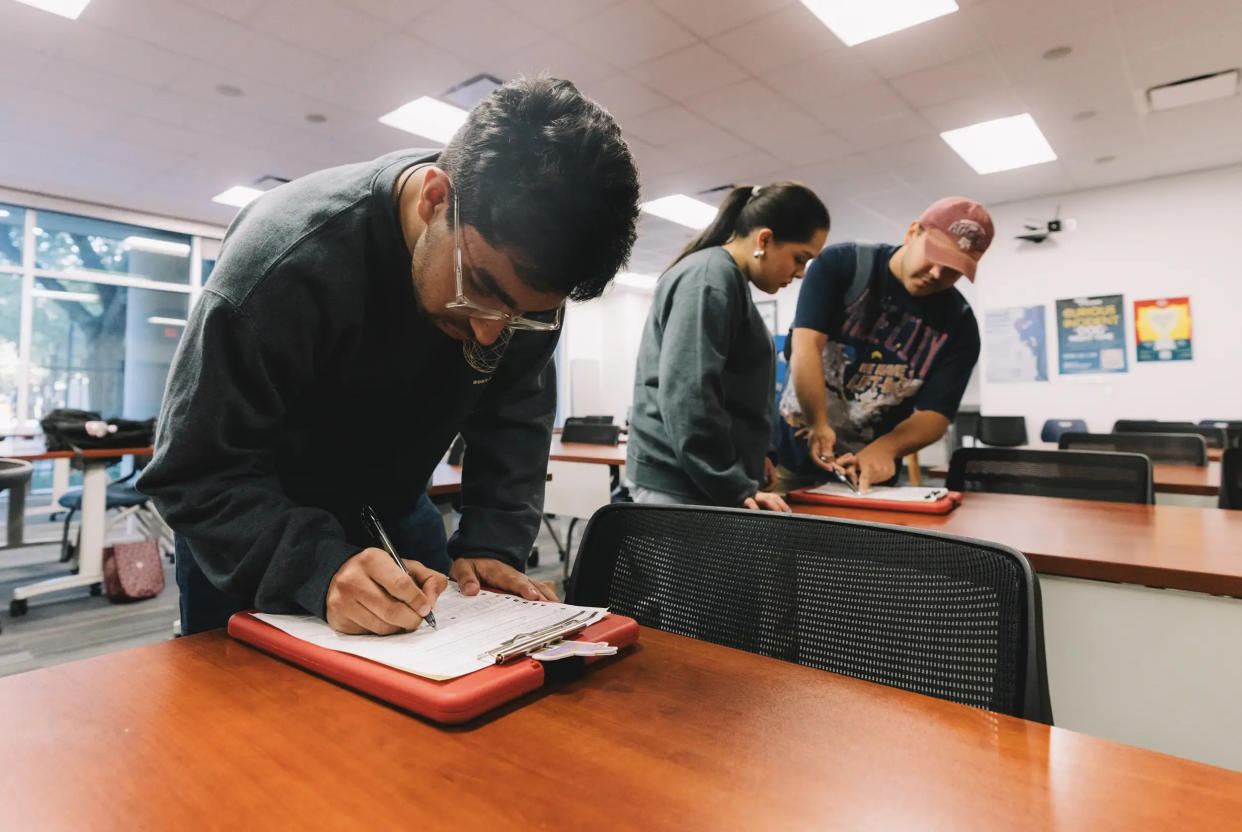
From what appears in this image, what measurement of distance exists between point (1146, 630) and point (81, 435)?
13.1 ft

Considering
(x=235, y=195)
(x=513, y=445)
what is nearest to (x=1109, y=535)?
(x=513, y=445)

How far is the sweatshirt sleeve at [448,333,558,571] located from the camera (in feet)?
3.25

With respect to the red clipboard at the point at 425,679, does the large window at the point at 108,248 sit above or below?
above

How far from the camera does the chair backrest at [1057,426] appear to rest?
6156 mm

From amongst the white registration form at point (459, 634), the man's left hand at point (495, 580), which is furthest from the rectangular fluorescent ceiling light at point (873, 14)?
the white registration form at point (459, 634)

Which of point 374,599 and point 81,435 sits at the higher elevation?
point 81,435

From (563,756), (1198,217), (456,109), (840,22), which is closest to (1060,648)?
(563,756)

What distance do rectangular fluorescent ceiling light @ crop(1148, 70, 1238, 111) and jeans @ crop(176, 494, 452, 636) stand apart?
5191 mm

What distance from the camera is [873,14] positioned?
3449 mm

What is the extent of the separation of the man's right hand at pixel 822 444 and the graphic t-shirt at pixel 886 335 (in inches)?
3.6

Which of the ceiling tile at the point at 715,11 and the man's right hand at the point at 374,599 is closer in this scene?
the man's right hand at the point at 374,599

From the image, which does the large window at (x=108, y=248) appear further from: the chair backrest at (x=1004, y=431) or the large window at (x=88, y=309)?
the chair backrest at (x=1004, y=431)

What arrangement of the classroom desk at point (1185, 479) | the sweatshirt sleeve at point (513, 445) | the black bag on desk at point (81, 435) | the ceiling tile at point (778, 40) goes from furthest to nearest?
the ceiling tile at point (778, 40) → the black bag on desk at point (81, 435) → the classroom desk at point (1185, 479) → the sweatshirt sleeve at point (513, 445)

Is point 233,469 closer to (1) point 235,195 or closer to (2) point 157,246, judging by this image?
(1) point 235,195
